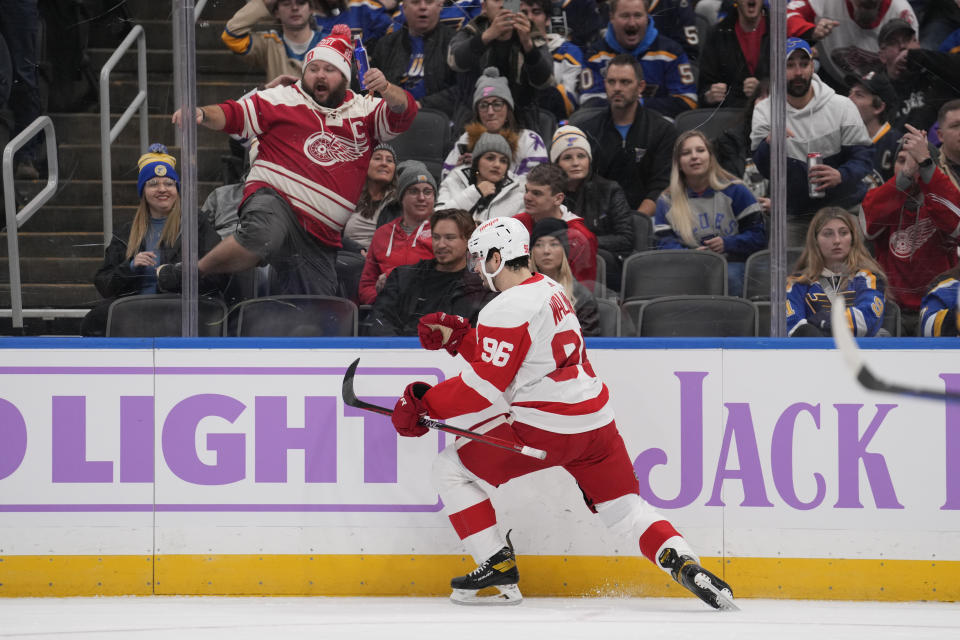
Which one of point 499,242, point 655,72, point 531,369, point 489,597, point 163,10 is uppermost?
point 163,10

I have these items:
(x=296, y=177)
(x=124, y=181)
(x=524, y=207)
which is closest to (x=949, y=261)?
(x=524, y=207)

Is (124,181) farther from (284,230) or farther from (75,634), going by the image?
(75,634)

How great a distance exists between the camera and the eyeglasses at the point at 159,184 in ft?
13.3

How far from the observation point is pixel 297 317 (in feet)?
13.3

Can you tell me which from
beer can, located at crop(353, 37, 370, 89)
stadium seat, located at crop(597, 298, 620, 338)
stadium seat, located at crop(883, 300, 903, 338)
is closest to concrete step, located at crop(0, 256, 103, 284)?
beer can, located at crop(353, 37, 370, 89)

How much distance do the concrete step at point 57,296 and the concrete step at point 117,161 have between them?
41 centimetres

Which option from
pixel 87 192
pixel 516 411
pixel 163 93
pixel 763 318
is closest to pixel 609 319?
pixel 763 318

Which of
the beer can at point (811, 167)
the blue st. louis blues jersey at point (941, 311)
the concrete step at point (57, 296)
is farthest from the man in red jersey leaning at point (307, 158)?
the blue st. louis blues jersey at point (941, 311)

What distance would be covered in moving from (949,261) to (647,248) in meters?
1.07

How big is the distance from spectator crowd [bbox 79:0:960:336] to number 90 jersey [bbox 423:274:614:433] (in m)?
0.50

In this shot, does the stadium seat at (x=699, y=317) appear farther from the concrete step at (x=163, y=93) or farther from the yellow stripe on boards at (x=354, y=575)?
the concrete step at (x=163, y=93)

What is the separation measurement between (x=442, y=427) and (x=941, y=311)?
1.82 metres

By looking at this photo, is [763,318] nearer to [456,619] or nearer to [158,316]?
[456,619]

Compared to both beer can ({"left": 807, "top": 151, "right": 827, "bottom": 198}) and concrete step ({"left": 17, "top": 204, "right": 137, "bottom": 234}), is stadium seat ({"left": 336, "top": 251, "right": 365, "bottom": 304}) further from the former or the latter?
beer can ({"left": 807, "top": 151, "right": 827, "bottom": 198})
